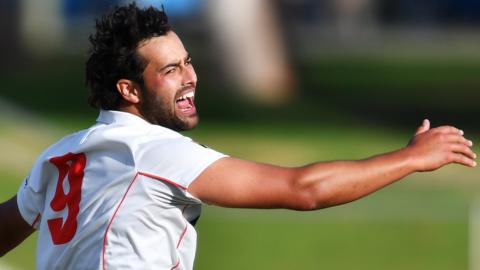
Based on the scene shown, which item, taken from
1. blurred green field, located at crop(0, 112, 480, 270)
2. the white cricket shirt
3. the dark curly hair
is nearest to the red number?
the white cricket shirt

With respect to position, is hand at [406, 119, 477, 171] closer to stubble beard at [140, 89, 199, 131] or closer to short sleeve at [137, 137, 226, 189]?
short sleeve at [137, 137, 226, 189]

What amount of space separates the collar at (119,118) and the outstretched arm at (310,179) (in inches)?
19.3

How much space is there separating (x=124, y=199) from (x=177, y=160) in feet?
0.89

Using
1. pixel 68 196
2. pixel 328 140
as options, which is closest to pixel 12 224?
pixel 68 196

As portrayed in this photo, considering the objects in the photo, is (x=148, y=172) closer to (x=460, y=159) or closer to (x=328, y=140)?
(x=460, y=159)

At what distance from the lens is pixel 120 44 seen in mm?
5840

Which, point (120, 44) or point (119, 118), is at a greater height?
point (120, 44)

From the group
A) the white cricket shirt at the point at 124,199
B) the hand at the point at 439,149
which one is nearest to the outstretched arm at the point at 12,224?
the white cricket shirt at the point at 124,199

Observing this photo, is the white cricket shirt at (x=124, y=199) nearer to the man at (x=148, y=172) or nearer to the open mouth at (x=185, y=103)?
the man at (x=148, y=172)

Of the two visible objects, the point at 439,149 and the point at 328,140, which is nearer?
the point at 439,149

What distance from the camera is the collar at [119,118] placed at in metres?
5.80

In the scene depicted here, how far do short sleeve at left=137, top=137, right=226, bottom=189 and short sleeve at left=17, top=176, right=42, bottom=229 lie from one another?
725mm

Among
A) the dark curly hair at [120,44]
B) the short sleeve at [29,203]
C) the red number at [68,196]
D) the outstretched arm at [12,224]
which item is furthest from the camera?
the outstretched arm at [12,224]

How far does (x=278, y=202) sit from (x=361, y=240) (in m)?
8.13
